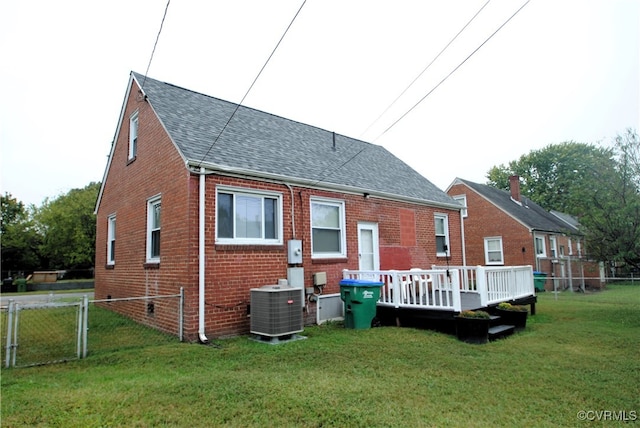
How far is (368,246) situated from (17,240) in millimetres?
34475

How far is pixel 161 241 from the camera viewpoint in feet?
27.9

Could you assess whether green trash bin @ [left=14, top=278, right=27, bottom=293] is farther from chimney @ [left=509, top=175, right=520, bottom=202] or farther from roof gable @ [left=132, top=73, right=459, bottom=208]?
chimney @ [left=509, top=175, right=520, bottom=202]

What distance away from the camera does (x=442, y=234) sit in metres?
13.6

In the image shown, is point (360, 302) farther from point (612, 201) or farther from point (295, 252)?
point (612, 201)

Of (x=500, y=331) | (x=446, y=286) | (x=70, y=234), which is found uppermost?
(x=70, y=234)

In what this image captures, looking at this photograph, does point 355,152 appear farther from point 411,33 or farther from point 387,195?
point 411,33

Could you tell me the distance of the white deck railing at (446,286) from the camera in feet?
26.7

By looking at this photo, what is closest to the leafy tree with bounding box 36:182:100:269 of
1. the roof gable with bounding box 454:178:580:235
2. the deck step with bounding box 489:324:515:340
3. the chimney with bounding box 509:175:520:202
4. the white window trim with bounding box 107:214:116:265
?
the white window trim with bounding box 107:214:116:265

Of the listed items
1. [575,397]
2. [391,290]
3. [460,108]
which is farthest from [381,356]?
[460,108]

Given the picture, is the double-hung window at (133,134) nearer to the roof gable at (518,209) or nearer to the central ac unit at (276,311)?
the central ac unit at (276,311)

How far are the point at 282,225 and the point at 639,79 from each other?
8084 mm

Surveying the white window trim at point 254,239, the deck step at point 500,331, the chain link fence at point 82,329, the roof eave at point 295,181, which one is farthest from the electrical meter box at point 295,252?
the deck step at point 500,331

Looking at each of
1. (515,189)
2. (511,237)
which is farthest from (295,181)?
(515,189)

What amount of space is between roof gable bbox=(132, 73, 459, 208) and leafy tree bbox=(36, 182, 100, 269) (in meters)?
27.2
